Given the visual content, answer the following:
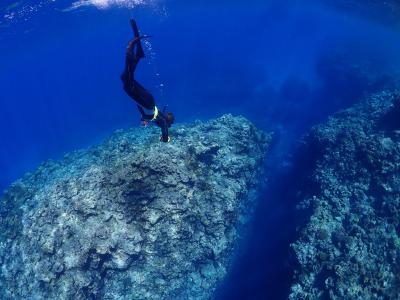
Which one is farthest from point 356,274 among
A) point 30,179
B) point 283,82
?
point 283,82

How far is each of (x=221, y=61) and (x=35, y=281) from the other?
36.0 metres

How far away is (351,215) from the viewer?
11.0 metres

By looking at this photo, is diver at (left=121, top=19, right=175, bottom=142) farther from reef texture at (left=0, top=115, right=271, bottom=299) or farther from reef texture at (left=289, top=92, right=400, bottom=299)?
reef texture at (left=289, top=92, right=400, bottom=299)

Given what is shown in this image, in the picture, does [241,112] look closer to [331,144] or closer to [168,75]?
[331,144]

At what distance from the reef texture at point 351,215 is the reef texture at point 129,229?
341 centimetres

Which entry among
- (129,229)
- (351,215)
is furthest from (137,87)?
(351,215)

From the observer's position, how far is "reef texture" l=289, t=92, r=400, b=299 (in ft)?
30.2

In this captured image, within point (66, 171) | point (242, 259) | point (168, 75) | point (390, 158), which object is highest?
point (390, 158)

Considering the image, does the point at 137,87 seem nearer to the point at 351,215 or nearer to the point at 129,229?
the point at 129,229

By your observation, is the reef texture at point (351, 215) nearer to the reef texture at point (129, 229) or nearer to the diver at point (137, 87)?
the reef texture at point (129, 229)

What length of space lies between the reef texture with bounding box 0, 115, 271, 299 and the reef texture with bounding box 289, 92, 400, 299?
3.41 metres

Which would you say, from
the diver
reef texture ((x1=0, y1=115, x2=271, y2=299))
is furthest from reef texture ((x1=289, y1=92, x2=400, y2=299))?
the diver

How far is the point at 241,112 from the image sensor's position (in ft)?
86.5

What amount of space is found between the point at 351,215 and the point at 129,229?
8.05 meters
